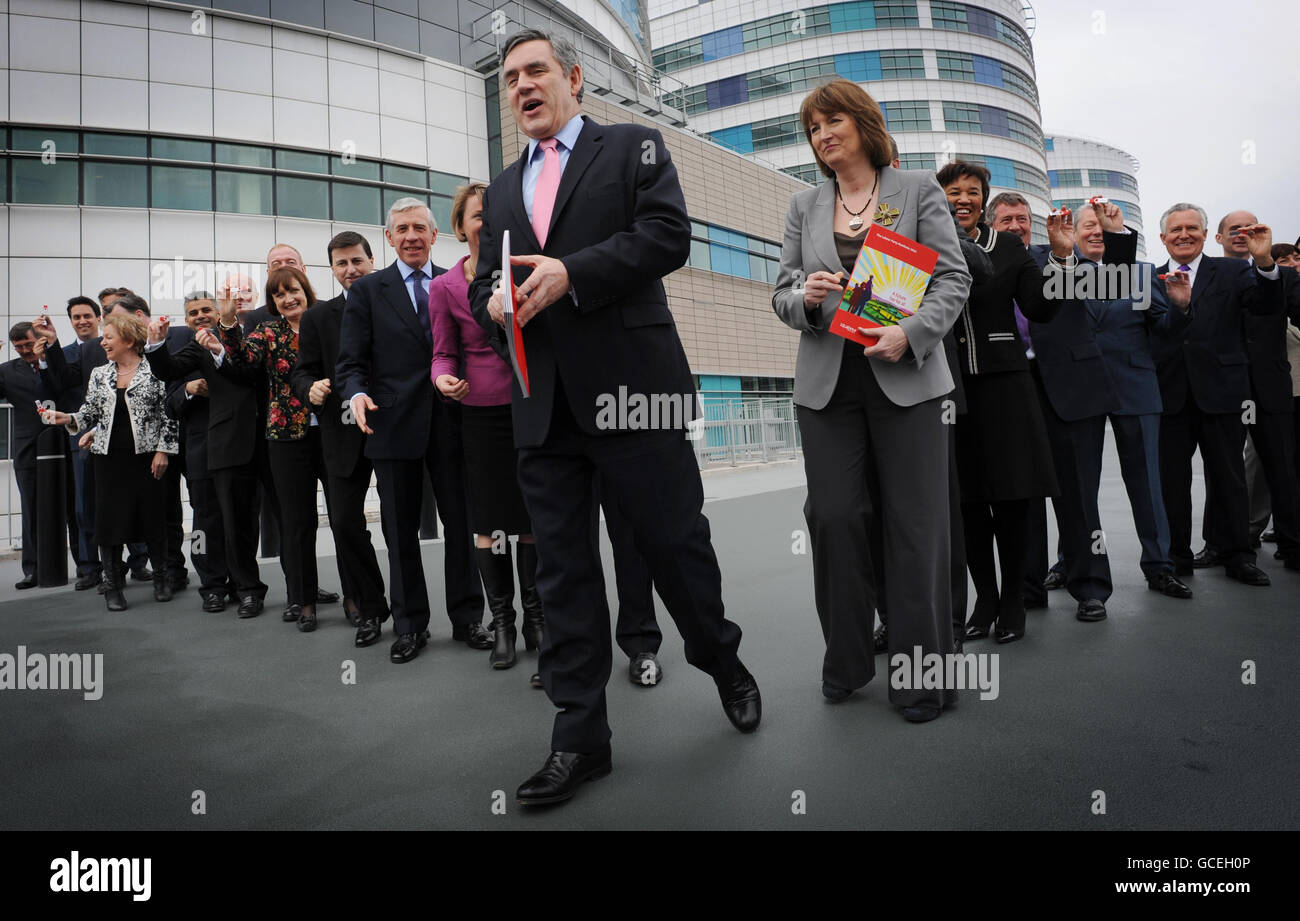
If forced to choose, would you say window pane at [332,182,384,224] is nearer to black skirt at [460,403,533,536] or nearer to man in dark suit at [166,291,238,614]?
man in dark suit at [166,291,238,614]

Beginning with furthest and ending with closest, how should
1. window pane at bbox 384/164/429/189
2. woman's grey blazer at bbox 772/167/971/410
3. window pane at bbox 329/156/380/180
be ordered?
1. window pane at bbox 384/164/429/189
2. window pane at bbox 329/156/380/180
3. woman's grey blazer at bbox 772/167/971/410

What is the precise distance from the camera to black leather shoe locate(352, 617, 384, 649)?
154 inches

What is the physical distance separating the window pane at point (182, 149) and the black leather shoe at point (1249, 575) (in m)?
16.1

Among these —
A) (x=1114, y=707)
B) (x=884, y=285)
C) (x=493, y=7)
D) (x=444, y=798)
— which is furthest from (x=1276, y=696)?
(x=493, y=7)

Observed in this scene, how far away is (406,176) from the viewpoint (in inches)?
628

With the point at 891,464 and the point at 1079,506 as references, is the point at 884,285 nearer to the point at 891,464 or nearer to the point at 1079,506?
the point at 891,464

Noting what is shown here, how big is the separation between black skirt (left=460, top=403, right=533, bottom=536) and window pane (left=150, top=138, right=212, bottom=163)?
1382 cm

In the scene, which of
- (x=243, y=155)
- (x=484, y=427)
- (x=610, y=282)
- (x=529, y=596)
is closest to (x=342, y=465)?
(x=484, y=427)

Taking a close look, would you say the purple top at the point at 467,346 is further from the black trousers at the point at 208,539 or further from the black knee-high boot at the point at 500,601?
the black trousers at the point at 208,539

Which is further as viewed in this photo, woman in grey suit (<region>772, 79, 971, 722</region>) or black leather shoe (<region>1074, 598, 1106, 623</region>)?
black leather shoe (<region>1074, 598, 1106, 623</region>)

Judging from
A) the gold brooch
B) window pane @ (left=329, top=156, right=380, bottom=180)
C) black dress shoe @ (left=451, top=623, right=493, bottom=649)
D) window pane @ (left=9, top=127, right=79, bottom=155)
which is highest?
window pane @ (left=329, top=156, right=380, bottom=180)

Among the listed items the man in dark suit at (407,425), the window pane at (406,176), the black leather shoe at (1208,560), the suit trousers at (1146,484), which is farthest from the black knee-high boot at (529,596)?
the window pane at (406,176)

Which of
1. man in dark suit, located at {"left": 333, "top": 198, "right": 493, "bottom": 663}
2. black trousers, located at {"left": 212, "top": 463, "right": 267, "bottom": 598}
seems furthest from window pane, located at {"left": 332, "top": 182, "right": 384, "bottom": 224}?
man in dark suit, located at {"left": 333, "top": 198, "right": 493, "bottom": 663}

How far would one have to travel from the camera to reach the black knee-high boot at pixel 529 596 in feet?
11.6
